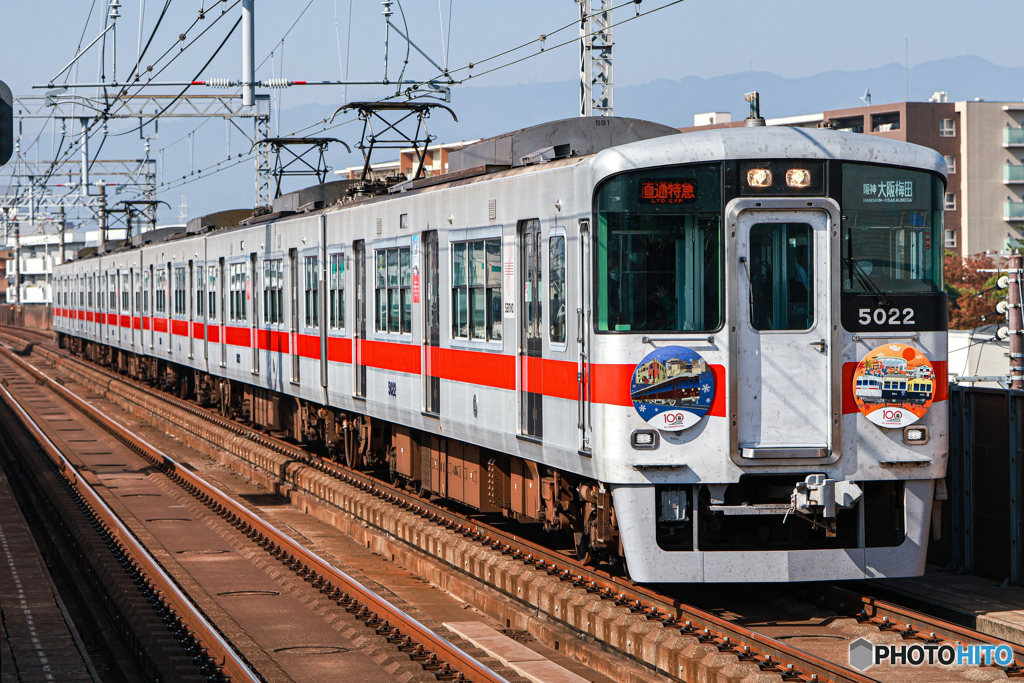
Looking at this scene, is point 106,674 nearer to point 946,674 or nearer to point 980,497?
point 946,674

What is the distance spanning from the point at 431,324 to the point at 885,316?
5214mm

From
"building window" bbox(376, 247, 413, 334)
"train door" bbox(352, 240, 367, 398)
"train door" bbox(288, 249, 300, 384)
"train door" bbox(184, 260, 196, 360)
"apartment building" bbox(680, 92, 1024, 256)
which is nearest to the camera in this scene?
"building window" bbox(376, 247, 413, 334)

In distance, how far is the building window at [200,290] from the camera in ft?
83.9

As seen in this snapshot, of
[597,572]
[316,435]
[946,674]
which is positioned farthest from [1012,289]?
[316,435]

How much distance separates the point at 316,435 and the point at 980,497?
1120 cm

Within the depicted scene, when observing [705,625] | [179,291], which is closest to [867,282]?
[705,625]

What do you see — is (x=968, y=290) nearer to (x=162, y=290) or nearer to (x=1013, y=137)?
(x=1013, y=137)

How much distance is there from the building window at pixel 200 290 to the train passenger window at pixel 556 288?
16644 millimetres

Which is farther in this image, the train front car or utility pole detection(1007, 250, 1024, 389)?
utility pole detection(1007, 250, 1024, 389)

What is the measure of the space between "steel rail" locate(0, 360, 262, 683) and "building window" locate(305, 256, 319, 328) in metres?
3.56

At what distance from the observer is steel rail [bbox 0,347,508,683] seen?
795cm

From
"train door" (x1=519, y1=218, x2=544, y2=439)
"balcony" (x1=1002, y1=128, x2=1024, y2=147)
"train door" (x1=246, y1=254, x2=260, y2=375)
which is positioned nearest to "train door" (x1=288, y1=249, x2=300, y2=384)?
"train door" (x1=246, y1=254, x2=260, y2=375)

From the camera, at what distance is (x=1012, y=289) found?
1487 centimetres

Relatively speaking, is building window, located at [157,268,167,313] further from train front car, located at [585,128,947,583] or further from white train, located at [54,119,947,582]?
train front car, located at [585,128,947,583]
